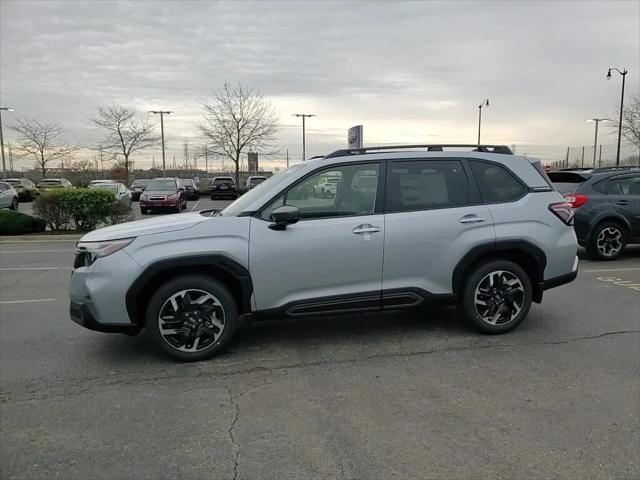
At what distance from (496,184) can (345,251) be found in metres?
1.72

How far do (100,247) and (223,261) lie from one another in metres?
1.01

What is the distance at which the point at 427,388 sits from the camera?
387 cm

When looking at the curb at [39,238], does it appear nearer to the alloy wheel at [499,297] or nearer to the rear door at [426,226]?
the rear door at [426,226]

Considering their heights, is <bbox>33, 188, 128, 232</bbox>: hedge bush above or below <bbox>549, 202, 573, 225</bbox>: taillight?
below

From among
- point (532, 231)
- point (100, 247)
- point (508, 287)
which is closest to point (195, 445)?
point (100, 247)

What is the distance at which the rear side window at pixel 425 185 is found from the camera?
4766mm

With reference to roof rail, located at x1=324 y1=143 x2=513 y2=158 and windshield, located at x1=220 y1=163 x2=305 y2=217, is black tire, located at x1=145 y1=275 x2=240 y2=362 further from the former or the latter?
roof rail, located at x1=324 y1=143 x2=513 y2=158

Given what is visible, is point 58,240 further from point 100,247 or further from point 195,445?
point 195,445

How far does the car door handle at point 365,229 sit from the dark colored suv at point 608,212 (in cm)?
657

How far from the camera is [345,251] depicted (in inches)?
177

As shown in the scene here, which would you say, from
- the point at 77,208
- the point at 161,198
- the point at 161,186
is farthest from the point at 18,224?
the point at 161,186

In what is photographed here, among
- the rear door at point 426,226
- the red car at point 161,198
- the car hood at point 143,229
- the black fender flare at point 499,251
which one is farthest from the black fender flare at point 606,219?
the red car at point 161,198

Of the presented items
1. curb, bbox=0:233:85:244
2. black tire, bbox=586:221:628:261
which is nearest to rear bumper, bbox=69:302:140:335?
black tire, bbox=586:221:628:261

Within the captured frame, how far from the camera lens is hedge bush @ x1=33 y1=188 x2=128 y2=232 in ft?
45.1
